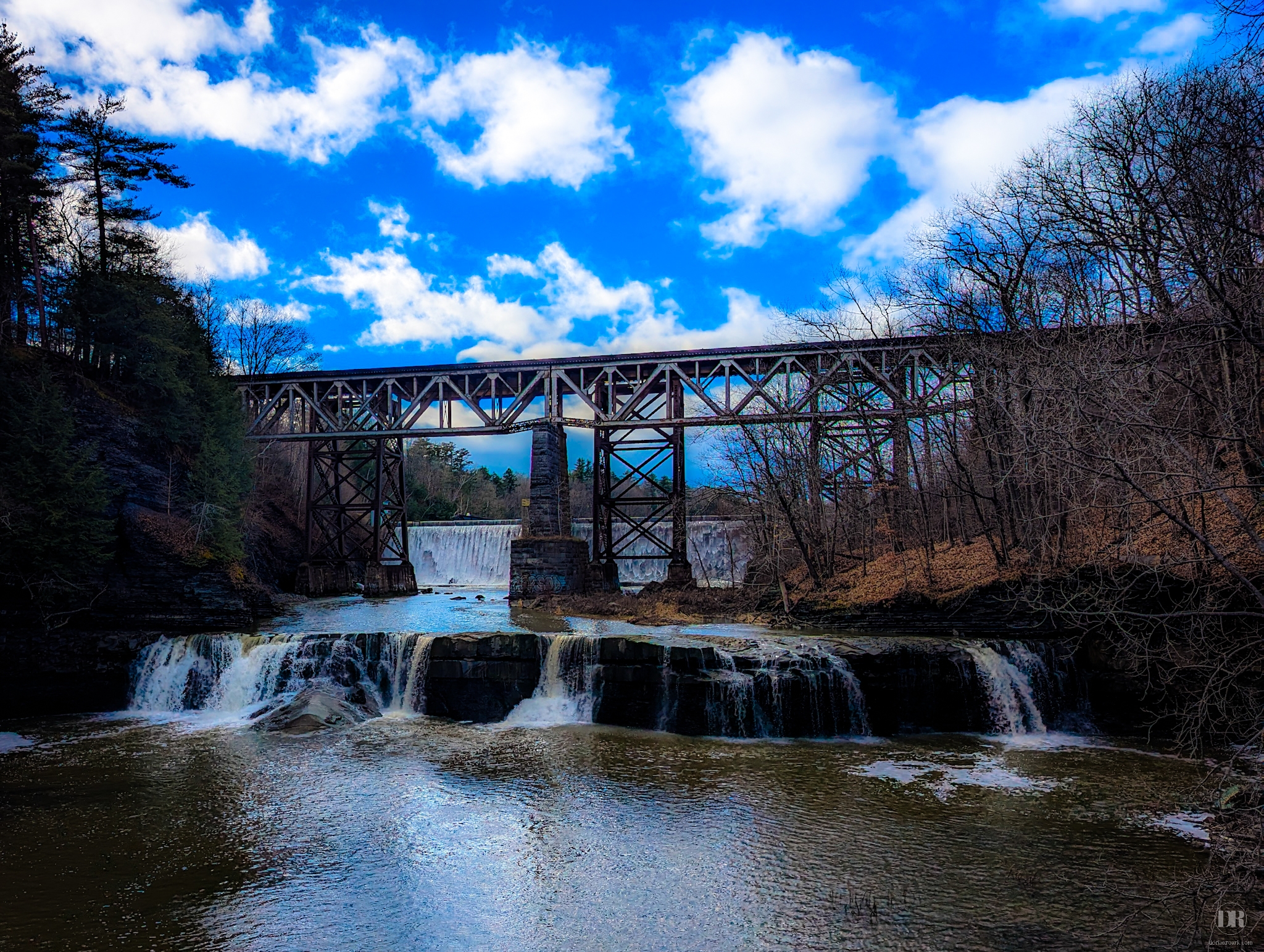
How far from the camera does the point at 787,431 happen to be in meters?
20.5

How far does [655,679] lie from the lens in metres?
12.7

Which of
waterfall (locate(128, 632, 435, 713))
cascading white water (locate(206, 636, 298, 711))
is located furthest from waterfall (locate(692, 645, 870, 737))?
cascading white water (locate(206, 636, 298, 711))

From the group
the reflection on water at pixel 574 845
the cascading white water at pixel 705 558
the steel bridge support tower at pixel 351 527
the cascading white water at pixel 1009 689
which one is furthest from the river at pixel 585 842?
the cascading white water at pixel 705 558

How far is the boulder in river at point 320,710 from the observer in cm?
1209

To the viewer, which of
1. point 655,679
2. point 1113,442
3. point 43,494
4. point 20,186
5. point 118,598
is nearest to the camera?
point 1113,442

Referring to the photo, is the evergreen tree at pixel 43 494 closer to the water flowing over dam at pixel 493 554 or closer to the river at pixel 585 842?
the river at pixel 585 842

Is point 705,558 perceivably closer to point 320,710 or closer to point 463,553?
point 463,553

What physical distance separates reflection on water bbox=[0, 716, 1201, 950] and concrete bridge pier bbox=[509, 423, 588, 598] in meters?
13.0

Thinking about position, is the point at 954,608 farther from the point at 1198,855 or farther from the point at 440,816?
the point at 440,816

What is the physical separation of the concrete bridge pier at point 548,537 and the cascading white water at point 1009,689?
13.7 metres

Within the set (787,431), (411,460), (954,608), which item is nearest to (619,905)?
(954,608)

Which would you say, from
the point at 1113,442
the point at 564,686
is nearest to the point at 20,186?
the point at 564,686

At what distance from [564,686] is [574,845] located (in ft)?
20.1

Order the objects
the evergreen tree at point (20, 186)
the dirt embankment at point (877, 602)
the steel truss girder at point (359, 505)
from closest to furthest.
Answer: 1. the dirt embankment at point (877, 602)
2. the evergreen tree at point (20, 186)
3. the steel truss girder at point (359, 505)
